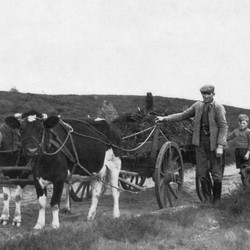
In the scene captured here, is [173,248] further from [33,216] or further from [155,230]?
[33,216]

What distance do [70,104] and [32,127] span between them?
3287 cm

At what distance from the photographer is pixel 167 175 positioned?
31.3 ft

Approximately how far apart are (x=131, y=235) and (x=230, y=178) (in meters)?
10.3

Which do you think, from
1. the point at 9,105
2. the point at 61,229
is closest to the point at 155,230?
the point at 61,229

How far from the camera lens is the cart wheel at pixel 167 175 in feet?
30.0

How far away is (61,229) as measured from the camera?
638 centimetres

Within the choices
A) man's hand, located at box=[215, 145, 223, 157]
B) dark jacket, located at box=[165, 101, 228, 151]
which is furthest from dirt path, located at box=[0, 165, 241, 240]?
dark jacket, located at box=[165, 101, 228, 151]

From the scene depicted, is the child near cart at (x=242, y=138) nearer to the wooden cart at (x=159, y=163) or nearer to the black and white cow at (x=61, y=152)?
the wooden cart at (x=159, y=163)

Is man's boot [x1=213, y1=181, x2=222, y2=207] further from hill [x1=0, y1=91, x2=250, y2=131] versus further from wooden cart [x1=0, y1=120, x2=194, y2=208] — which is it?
hill [x1=0, y1=91, x2=250, y2=131]

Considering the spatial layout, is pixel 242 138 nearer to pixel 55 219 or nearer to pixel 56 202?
pixel 56 202

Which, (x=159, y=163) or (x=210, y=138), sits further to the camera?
(x=159, y=163)

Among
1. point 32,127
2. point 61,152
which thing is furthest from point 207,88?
point 32,127

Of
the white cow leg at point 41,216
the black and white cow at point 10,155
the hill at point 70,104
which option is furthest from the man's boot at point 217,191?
the hill at point 70,104

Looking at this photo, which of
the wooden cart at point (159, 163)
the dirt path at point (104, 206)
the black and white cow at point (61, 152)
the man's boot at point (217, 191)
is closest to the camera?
the black and white cow at point (61, 152)
